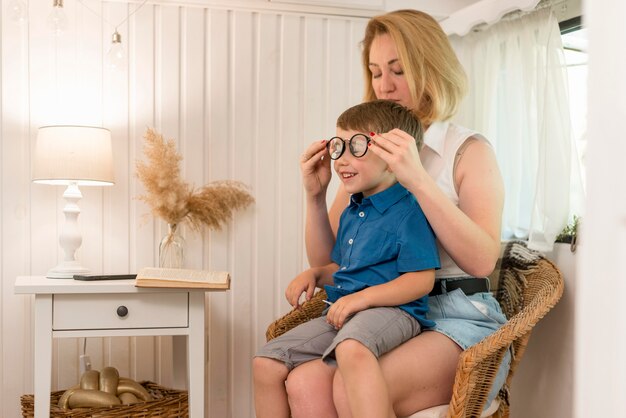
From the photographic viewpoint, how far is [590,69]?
0.44 metres

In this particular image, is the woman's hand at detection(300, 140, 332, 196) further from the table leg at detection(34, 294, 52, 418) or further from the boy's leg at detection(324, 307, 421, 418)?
the table leg at detection(34, 294, 52, 418)

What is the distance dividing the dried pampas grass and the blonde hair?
39.3 inches

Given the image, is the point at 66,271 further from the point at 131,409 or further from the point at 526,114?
the point at 526,114

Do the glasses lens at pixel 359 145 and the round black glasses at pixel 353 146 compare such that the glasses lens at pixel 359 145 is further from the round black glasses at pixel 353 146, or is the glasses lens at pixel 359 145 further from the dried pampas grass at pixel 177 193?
the dried pampas grass at pixel 177 193

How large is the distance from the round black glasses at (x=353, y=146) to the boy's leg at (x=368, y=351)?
409 mm

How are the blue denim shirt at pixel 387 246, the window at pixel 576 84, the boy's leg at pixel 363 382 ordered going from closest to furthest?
the boy's leg at pixel 363 382 < the blue denim shirt at pixel 387 246 < the window at pixel 576 84

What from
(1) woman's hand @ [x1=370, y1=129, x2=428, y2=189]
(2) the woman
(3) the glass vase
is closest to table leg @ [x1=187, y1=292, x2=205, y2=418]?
(3) the glass vase

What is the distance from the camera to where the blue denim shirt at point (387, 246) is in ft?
5.70

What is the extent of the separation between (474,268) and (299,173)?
4.24ft

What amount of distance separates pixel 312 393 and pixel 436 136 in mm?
854

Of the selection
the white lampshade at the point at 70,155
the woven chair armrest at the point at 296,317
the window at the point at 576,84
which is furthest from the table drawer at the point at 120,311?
the window at the point at 576,84

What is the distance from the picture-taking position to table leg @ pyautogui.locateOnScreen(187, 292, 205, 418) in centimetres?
232

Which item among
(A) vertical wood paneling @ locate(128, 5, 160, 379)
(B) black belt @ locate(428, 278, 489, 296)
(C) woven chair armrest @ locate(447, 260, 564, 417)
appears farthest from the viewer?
(A) vertical wood paneling @ locate(128, 5, 160, 379)

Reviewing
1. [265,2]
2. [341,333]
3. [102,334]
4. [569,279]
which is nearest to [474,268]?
[341,333]
